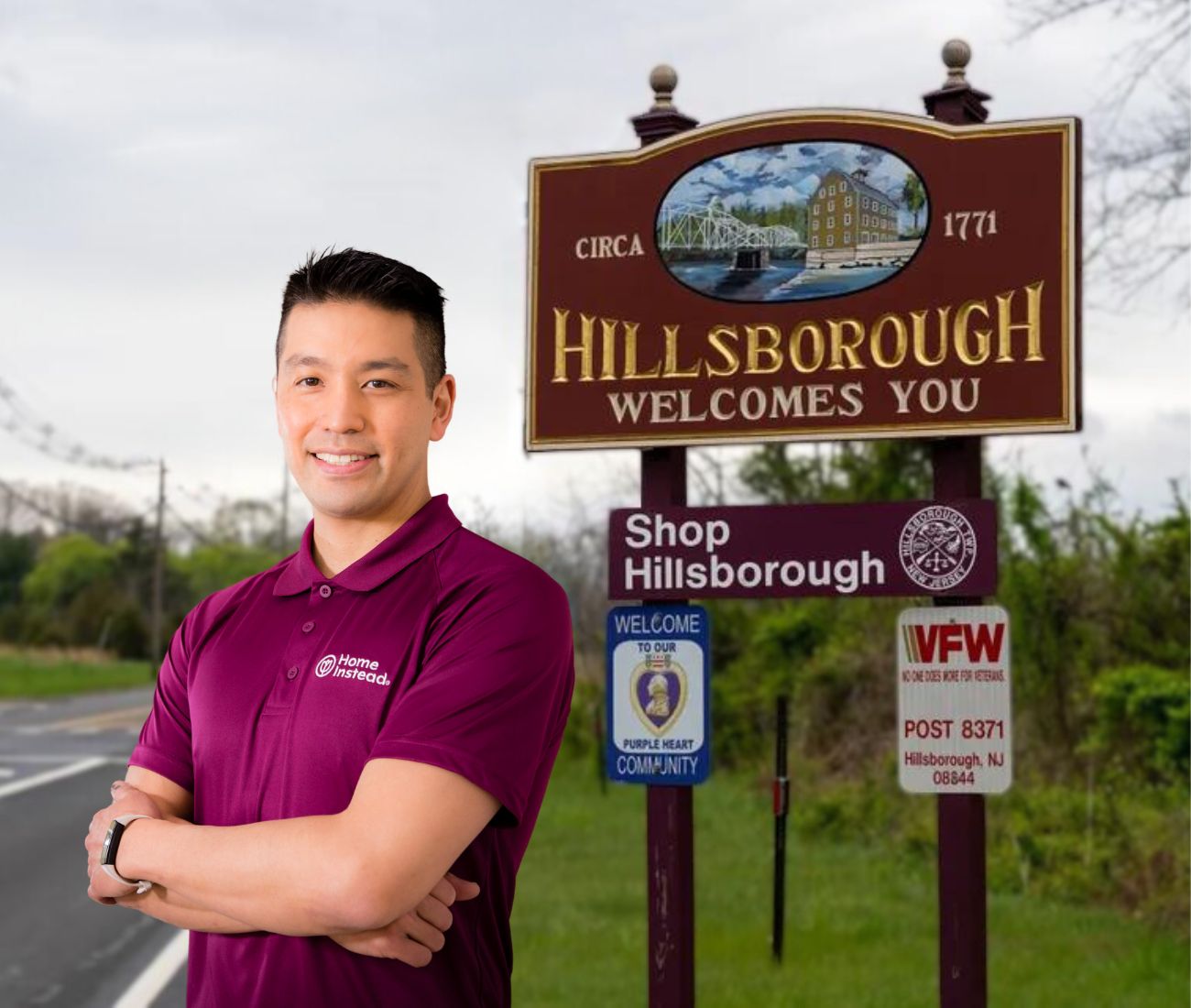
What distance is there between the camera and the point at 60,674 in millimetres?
55094

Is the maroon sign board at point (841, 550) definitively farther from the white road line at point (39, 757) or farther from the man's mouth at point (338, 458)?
the white road line at point (39, 757)

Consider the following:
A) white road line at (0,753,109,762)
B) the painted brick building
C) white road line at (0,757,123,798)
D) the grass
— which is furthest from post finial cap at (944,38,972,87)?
the grass

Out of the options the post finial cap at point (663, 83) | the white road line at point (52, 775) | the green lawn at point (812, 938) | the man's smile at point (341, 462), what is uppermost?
the post finial cap at point (663, 83)

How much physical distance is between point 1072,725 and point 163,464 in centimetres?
3473

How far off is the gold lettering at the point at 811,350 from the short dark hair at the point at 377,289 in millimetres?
4434

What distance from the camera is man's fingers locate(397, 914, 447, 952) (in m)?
2.87

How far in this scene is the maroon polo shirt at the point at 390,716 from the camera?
2.88 metres

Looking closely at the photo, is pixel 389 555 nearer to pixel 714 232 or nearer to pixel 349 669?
pixel 349 669

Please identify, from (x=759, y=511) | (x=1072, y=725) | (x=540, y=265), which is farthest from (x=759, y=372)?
(x=1072, y=725)

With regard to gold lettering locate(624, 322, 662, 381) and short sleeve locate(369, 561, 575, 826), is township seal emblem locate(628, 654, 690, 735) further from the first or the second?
short sleeve locate(369, 561, 575, 826)

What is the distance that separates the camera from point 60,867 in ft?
50.0

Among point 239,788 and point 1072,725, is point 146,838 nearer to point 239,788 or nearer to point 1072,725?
point 239,788

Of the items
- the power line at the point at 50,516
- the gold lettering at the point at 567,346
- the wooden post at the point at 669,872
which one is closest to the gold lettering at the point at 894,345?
the wooden post at the point at 669,872

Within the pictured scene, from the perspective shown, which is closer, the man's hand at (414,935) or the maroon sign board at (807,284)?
the man's hand at (414,935)
